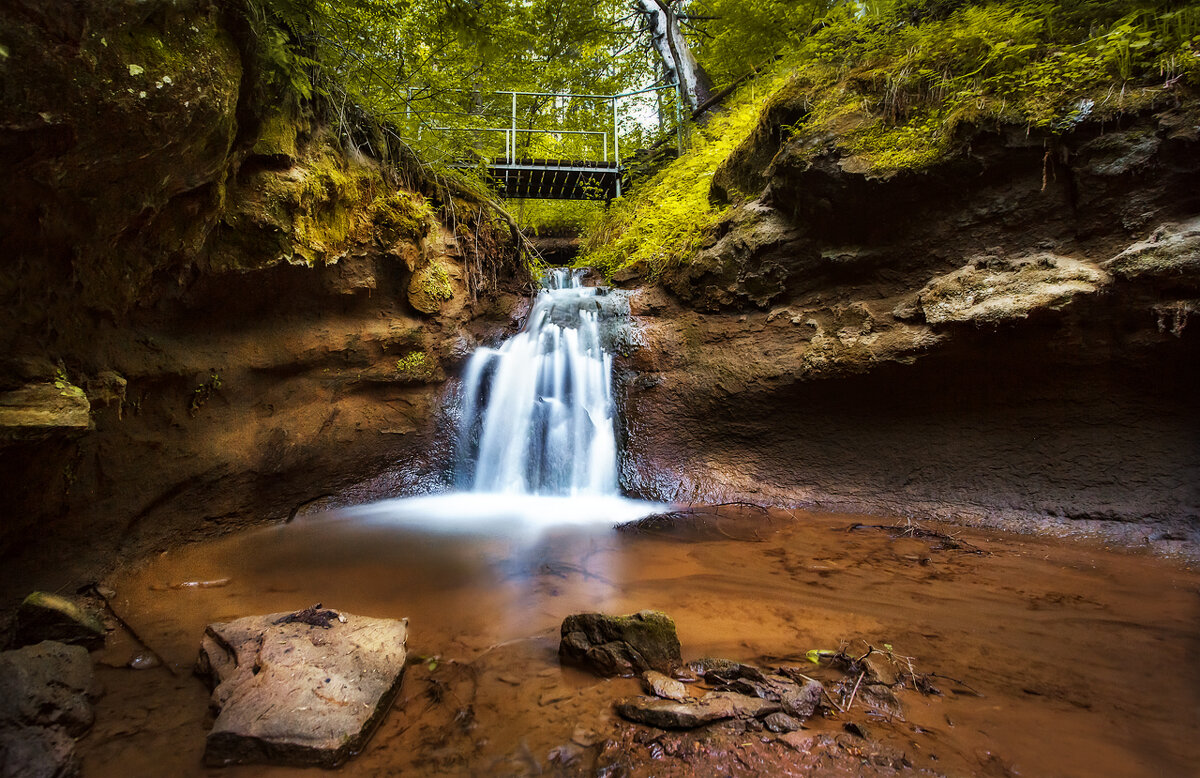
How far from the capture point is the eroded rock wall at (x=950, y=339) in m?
4.62

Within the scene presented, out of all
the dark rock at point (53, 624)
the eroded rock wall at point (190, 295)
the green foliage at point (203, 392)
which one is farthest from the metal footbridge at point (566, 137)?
the dark rock at point (53, 624)

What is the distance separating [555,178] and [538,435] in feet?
22.1

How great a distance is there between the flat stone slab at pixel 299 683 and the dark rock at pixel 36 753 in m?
0.44

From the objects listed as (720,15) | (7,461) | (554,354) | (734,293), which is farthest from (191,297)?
(720,15)

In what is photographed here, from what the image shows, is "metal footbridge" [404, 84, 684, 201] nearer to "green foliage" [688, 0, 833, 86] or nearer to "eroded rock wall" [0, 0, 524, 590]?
"green foliage" [688, 0, 833, 86]

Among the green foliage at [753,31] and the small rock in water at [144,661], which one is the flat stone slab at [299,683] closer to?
the small rock in water at [144,661]

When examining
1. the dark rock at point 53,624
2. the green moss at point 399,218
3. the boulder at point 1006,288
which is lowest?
the dark rock at point 53,624

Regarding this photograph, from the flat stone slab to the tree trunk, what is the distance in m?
11.2

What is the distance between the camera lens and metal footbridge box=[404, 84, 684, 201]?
1079 cm

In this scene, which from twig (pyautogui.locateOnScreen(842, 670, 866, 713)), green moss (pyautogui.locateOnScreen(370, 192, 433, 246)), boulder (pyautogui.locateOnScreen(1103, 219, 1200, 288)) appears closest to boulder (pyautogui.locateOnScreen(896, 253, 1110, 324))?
boulder (pyautogui.locateOnScreen(1103, 219, 1200, 288))

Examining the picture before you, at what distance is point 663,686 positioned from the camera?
7.54 feet

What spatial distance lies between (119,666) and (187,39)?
3.18 meters

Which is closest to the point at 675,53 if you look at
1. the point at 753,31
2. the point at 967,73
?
the point at 753,31

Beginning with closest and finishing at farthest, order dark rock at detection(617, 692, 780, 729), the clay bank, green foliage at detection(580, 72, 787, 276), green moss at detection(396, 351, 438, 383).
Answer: dark rock at detection(617, 692, 780, 729) < the clay bank < green moss at detection(396, 351, 438, 383) < green foliage at detection(580, 72, 787, 276)
